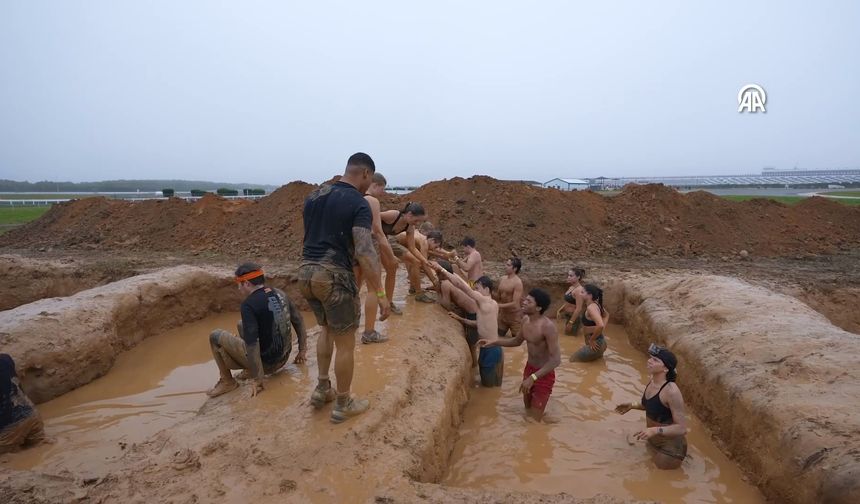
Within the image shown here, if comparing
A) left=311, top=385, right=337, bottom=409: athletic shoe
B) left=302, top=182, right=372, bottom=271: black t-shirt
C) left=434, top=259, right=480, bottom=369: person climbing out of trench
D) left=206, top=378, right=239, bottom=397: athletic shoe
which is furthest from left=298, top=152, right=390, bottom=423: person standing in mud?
left=434, top=259, right=480, bottom=369: person climbing out of trench

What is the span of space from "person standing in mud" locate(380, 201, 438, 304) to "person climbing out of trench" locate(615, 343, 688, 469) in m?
3.07

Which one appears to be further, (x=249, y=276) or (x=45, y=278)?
(x=45, y=278)

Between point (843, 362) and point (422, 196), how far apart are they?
1225 centimetres

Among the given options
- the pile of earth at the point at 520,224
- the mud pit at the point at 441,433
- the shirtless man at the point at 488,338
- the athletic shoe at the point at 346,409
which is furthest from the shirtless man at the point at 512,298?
the pile of earth at the point at 520,224

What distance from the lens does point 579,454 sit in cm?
424

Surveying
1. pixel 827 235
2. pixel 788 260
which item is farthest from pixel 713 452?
pixel 827 235

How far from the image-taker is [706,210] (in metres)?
14.5

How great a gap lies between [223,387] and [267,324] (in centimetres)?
79

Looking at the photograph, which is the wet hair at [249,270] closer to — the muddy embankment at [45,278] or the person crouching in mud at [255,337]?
the person crouching in mud at [255,337]

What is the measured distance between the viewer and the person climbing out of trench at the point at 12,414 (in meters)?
3.74

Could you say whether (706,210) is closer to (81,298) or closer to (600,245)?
(600,245)

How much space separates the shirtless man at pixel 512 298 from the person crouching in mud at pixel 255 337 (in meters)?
3.51

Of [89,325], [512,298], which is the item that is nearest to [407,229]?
[512,298]

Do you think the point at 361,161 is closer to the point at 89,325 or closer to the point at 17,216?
the point at 89,325
